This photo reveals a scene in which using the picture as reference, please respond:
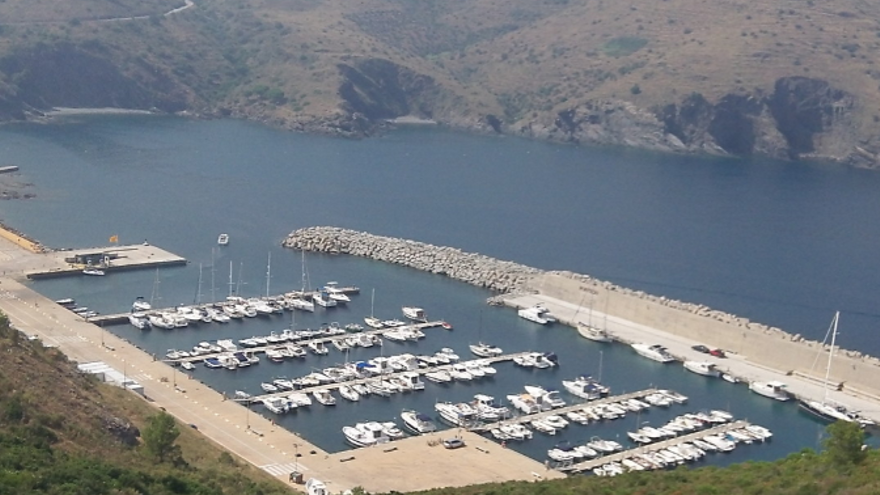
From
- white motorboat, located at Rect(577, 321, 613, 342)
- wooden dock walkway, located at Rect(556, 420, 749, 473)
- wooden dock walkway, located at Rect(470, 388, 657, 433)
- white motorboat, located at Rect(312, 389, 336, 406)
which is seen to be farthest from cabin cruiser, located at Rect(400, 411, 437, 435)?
white motorboat, located at Rect(577, 321, 613, 342)

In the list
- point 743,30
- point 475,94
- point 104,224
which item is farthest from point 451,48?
point 104,224

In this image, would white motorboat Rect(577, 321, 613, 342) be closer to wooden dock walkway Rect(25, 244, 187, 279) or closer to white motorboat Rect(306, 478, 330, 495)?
wooden dock walkway Rect(25, 244, 187, 279)

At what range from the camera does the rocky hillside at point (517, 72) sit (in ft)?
493

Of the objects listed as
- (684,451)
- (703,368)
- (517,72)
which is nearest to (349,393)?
(684,451)

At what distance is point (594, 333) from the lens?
67875 mm

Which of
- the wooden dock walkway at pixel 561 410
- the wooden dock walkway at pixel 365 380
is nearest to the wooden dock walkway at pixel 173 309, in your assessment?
the wooden dock walkway at pixel 365 380

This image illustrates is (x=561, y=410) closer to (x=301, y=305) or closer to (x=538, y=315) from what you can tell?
(x=538, y=315)

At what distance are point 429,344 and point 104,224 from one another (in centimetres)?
3296

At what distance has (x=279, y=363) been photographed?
60.9 m

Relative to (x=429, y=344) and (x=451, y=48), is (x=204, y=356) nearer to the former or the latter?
(x=429, y=344)

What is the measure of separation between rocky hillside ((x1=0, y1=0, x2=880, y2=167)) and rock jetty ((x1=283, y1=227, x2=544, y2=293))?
61.5 meters

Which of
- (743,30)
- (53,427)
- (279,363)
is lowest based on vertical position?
(279,363)

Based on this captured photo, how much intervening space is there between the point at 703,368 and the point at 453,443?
57.1ft

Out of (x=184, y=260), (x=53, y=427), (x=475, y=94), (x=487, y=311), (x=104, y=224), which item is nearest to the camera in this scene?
(x=53, y=427)
